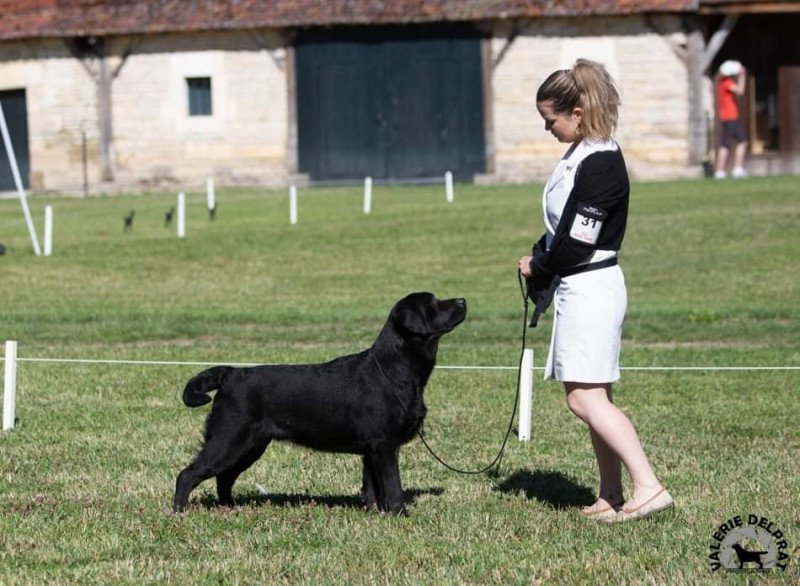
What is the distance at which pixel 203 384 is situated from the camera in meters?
8.45

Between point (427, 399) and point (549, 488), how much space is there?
11.8 feet

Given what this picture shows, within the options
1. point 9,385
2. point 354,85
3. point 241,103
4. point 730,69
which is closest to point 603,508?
point 9,385

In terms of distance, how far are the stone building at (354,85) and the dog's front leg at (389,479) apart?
26.7 meters

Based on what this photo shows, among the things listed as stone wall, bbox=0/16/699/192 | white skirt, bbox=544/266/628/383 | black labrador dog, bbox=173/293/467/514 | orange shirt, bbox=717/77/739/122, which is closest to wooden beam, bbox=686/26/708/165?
stone wall, bbox=0/16/699/192

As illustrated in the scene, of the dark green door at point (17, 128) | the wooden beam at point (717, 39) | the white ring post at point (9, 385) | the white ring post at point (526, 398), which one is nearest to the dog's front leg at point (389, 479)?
the white ring post at point (526, 398)

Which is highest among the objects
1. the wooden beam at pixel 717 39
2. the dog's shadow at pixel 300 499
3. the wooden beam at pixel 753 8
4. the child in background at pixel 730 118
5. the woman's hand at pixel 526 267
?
the wooden beam at pixel 753 8

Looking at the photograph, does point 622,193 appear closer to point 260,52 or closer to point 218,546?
point 218,546

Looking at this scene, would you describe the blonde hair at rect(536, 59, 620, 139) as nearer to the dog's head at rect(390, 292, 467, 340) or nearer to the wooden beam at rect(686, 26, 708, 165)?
the dog's head at rect(390, 292, 467, 340)

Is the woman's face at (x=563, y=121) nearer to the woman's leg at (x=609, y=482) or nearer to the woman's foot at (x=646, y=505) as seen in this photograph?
the woman's leg at (x=609, y=482)

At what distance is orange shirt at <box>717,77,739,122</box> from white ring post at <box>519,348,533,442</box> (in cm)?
2326

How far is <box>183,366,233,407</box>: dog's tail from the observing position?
27.6 ft

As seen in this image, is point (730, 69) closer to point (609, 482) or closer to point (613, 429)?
point (609, 482)

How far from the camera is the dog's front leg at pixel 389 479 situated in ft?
27.2

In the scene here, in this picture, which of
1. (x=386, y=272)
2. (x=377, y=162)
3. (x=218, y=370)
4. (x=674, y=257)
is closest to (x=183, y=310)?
(x=386, y=272)
